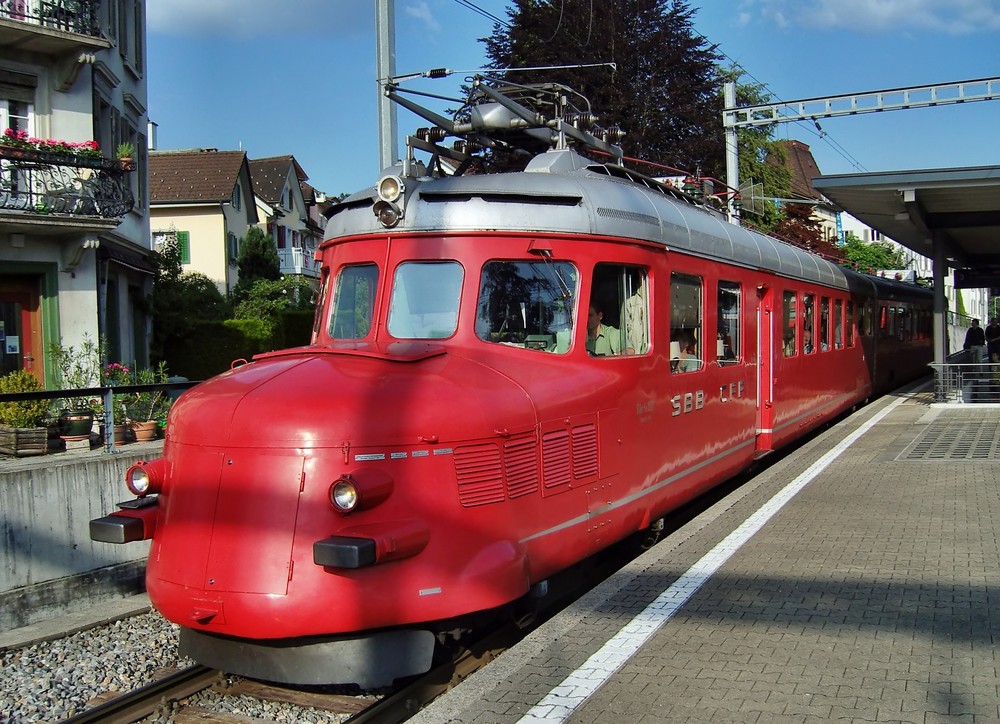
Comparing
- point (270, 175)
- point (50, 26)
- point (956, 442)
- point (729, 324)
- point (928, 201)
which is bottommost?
point (956, 442)

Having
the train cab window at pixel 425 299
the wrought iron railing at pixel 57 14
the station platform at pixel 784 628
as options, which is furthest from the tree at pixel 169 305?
the train cab window at pixel 425 299

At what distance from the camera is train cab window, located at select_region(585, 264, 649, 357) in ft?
22.3

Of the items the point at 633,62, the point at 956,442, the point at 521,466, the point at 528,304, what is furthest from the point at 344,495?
the point at 633,62

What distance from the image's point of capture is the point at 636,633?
557 cm

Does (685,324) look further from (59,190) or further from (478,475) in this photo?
(59,190)

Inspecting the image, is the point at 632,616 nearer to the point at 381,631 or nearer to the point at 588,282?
the point at 381,631

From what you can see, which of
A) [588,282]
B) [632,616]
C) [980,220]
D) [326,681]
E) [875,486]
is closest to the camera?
[326,681]

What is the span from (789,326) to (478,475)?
7.89m

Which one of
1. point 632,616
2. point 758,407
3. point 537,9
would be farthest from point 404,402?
point 537,9

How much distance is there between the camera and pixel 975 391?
18.4 m

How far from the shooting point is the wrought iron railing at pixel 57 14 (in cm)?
1620

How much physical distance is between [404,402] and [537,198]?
81.4 inches

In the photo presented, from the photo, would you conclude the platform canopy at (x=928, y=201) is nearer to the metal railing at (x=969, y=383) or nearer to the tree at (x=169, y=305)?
the metal railing at (x=969, y=383)

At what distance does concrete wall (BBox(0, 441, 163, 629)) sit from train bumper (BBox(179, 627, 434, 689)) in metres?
4.18
